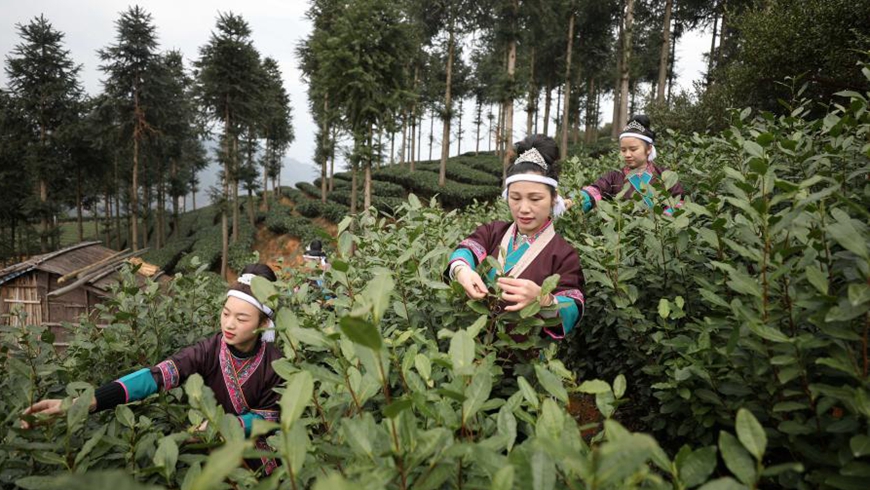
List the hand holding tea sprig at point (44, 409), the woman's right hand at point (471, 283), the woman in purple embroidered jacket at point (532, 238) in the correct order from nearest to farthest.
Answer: the hand holding tea sprig at point (44, 409), the woman's right hand at point (471, 283), the woman in purple embroidered jacket at point (532, 238)

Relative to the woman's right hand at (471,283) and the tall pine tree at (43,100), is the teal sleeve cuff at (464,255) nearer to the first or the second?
the woman's right hand at (471,283)

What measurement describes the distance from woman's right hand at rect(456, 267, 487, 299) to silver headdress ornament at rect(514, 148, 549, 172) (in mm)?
896

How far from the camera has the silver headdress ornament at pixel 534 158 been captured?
2258mm

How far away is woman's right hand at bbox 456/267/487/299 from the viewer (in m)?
1.59

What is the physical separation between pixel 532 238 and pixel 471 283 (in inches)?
29.6

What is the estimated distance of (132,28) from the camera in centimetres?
2192

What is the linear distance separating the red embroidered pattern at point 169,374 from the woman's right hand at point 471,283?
5.54 feet

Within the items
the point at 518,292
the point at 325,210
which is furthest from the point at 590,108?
the point at 518,292

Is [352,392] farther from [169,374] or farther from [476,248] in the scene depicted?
[169,374]

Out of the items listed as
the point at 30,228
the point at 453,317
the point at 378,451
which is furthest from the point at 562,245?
the point at 30,228

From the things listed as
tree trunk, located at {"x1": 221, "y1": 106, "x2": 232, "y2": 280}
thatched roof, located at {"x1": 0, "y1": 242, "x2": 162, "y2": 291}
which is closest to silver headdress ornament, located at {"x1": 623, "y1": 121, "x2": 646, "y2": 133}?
thatched roof, located at {"x1": 0, "y1": 242, "x2": 162, "y2": 291}

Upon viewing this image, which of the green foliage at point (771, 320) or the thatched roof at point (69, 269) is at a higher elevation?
the green foliage at point (771, 320)

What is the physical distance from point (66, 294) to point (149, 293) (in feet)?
38.3

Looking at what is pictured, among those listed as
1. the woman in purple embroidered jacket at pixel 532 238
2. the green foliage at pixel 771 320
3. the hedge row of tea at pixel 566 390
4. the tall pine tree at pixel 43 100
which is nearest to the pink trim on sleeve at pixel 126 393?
the hedge row of tea at pixel 566 390
